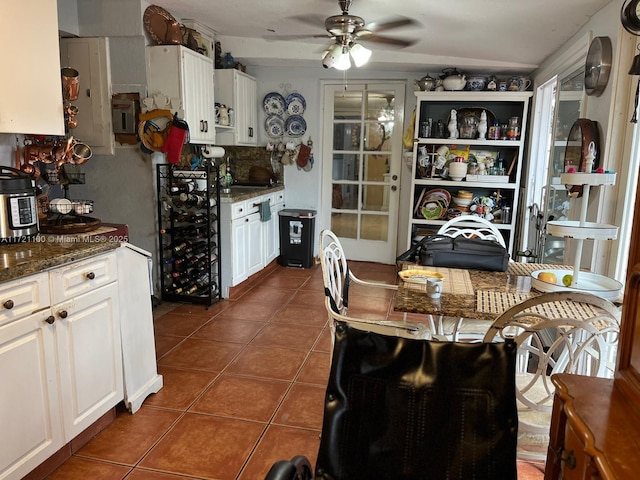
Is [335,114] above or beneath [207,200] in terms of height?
above

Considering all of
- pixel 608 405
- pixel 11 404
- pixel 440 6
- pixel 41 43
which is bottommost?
pixel 11 404

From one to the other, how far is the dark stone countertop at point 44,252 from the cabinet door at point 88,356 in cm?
18

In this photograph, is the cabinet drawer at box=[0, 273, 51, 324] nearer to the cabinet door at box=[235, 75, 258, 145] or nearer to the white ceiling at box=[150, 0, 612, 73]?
the white ceiling at box=[150, 0, 612, 73]

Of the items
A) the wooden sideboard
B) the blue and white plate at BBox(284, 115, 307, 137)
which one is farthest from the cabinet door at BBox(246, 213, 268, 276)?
the wooden sideboard

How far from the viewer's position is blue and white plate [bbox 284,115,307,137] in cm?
529

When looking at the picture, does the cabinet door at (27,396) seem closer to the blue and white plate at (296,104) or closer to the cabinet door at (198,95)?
the cabinet door at (198,95)

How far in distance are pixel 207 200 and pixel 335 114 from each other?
7.32 ft

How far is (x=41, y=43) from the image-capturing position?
234 centimetres

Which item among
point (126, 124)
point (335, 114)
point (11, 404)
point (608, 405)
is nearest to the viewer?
point (608, 405)

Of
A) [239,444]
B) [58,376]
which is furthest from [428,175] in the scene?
[58,376]

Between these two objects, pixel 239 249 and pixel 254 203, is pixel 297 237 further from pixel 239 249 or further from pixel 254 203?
pixel 239 249

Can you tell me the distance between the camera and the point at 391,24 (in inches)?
131

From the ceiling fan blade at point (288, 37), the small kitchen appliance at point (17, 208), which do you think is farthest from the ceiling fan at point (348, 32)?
the small kitchen appliance at point (17, 208)

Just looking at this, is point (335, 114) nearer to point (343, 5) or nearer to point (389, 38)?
point (389, 38)
